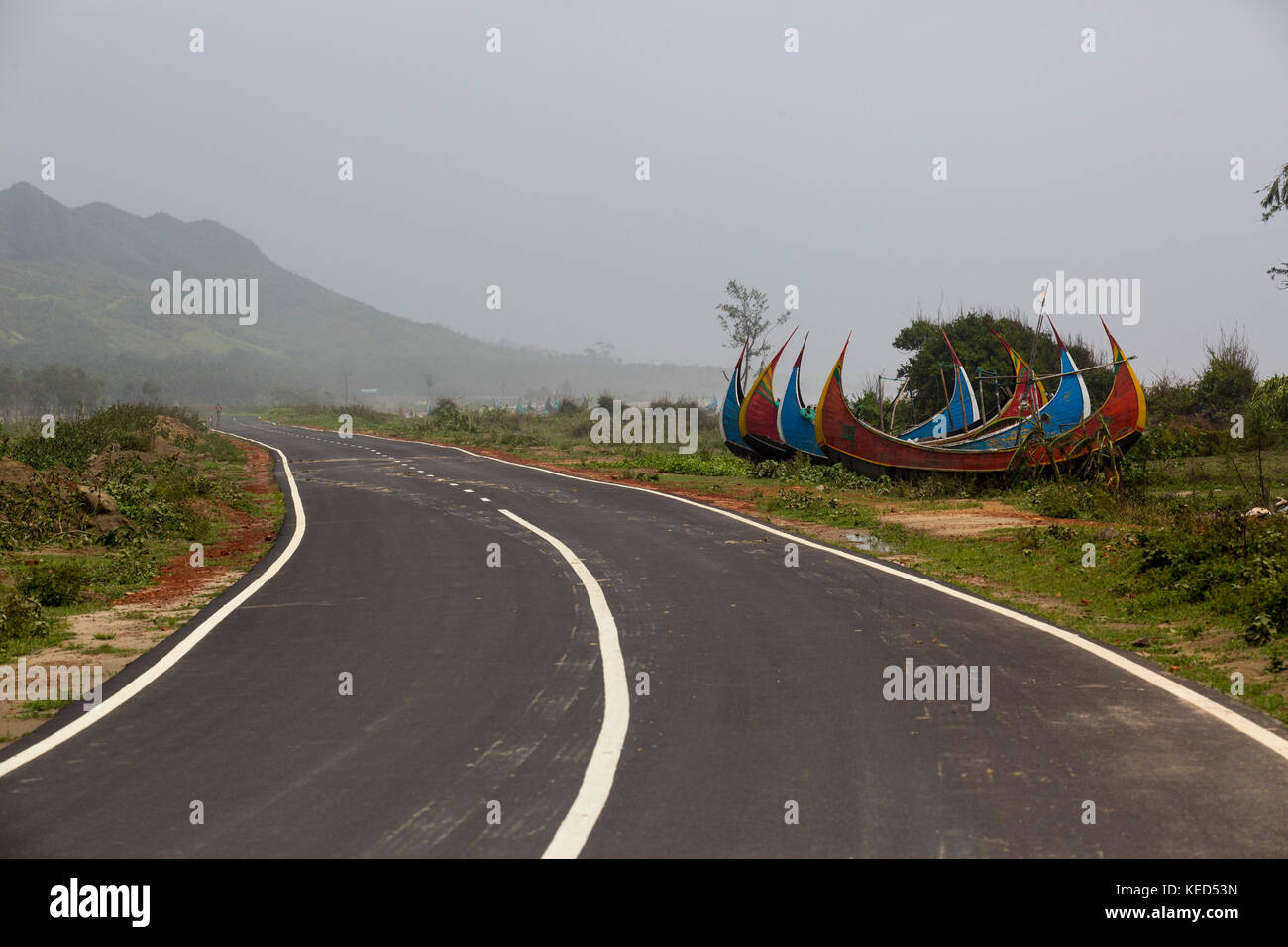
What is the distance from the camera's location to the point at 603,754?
5590mm

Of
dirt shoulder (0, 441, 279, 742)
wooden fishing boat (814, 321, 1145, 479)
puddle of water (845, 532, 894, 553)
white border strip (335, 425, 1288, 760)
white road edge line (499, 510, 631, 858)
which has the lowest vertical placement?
dirt shoulder (0, 441, 279, 742)

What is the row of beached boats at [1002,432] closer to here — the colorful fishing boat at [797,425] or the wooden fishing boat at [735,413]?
the colorful fishing boat at [797,425]

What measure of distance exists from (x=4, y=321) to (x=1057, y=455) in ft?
748

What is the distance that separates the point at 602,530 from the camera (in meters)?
15.9

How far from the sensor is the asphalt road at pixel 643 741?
4.48 meters

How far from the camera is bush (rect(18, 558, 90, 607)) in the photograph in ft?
34.8

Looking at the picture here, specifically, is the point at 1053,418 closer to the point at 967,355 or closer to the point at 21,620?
the point at 967,355

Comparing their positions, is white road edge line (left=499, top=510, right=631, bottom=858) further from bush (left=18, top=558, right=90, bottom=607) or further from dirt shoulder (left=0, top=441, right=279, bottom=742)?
bush (left=18, top=558, right=90, bottom=607)

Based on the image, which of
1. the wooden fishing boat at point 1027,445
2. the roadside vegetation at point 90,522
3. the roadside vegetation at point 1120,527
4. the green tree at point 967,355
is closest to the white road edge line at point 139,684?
the roadside vegetation at point 90,522

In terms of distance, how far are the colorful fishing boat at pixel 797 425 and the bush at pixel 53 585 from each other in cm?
2148

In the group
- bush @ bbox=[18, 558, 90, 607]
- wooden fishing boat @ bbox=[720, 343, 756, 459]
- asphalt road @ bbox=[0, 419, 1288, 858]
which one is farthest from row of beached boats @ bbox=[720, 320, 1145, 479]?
bush @ bbox=[18, 558, 90, 607]

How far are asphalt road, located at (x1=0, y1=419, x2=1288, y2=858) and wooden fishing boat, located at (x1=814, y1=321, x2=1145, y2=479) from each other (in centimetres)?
1317

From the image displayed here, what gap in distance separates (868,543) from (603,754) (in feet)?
33.8
